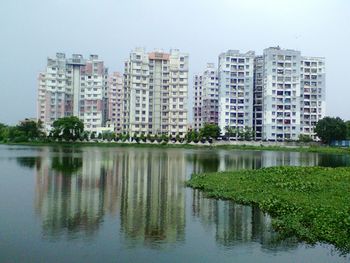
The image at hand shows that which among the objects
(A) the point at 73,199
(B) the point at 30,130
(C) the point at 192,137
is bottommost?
(A) the point at 73,199

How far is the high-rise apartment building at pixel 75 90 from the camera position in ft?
430

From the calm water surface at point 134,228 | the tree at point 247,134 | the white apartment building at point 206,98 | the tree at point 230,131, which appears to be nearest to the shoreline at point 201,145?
the tree at point 247,134

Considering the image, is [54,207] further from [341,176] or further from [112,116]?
[112,116]

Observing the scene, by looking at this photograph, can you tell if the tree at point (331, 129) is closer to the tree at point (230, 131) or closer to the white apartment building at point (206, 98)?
the tree at point (230, 131)

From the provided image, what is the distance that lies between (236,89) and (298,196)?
110585 millimetres

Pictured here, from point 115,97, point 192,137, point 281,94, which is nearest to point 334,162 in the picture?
point 192,137

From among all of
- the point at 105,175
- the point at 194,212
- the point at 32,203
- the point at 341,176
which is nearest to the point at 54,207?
the point at 32,203

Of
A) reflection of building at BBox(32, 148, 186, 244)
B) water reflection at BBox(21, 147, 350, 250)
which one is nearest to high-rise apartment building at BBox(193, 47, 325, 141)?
reflection of building at BBox(32, 148, 186, 244)

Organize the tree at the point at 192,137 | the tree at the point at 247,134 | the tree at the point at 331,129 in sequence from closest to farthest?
the tree at the point at 331,129, the tree at the point at 192,137, the tree at the point at 247,134

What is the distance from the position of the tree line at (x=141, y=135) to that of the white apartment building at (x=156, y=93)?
20.3ft

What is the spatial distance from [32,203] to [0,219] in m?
3.41

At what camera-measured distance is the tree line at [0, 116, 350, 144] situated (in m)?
110

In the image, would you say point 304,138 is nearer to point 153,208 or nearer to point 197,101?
point 197,101

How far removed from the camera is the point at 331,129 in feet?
357
